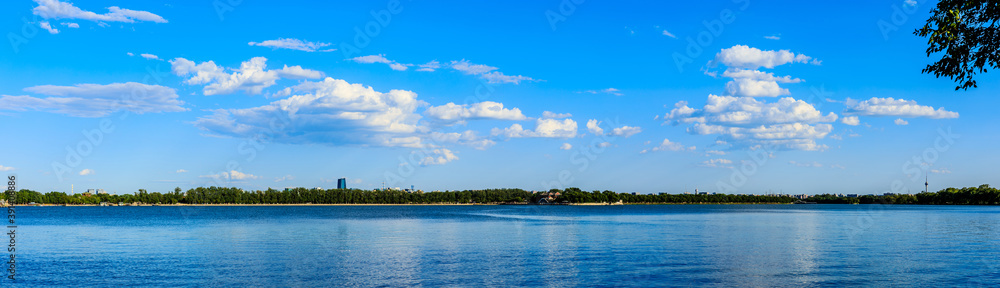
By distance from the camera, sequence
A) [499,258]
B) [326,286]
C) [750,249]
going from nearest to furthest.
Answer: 1. [326,286]
2. [499,258]
3. [750,249]

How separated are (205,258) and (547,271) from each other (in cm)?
2784

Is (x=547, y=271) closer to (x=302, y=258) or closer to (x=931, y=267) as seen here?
(x=302, y=258)

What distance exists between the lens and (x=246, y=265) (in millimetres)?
46969

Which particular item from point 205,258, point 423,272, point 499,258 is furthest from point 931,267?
point 205,258

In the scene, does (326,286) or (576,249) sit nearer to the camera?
(326,286)

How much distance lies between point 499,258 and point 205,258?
76.0 ft

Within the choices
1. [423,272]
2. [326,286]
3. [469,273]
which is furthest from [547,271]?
[326,286]

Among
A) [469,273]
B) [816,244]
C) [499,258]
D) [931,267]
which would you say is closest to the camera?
[469,273]

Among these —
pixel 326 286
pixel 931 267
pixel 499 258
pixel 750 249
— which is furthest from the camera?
pixel 750 249

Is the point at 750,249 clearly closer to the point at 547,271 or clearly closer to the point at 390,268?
the point at 547,271

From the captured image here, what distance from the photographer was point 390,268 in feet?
146

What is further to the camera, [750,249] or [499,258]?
[750,249]

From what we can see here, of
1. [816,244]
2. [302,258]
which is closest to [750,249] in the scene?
[816,244]

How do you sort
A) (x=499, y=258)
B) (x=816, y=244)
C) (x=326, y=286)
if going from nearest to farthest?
(x=326, y=286), (x=499, y=258), (x=816, y=244)
